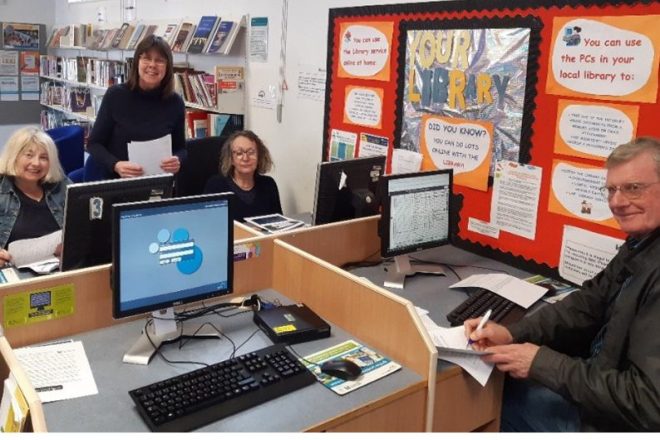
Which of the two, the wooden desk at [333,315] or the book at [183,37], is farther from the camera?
the book at [183,37]

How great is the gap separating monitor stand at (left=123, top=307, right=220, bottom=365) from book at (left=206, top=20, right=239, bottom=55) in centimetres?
271

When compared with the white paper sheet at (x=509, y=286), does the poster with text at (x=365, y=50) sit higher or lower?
higher

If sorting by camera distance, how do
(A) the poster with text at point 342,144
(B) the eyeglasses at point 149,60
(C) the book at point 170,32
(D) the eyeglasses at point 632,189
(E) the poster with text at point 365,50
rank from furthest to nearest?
(C) the book at point 170,32 < (A) the poster with text at point 342,144 < (E) the poster with text at point 365,50 < (B) the eyeglasses at point 149,60 < (D) the eyeglasses at point 632,189

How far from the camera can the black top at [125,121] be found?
3.20m

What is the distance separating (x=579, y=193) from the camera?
243 centimetres

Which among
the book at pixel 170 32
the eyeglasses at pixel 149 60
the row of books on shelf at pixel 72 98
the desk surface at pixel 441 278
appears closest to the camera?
the desk surface at pixel 441 278

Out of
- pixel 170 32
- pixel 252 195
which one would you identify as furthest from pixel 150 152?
pixel 170 32

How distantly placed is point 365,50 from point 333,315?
1.79 meters

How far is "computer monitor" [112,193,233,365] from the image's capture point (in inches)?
66.6

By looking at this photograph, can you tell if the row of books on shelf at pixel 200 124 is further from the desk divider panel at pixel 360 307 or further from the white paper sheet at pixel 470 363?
the white paper sheet at pixel 470 363

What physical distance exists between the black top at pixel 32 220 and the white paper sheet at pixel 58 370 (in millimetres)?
1067

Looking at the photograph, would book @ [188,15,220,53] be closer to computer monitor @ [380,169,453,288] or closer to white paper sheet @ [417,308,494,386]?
computer monitor @ [380,169,453,288]

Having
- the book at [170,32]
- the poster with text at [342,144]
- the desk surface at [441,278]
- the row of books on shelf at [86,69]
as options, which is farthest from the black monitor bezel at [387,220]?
the row of books on shelf at [86,69]

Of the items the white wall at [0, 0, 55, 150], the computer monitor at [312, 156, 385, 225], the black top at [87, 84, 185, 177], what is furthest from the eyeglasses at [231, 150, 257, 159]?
the white wall at [0, 0, 55, 150]
